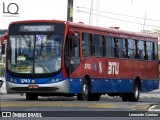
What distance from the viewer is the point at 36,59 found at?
90.9ft

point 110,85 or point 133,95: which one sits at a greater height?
point 110,85

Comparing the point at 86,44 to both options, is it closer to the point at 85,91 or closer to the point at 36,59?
the point at 85,91

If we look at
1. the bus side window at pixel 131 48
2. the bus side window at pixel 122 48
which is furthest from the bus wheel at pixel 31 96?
the bus side window at pixel 131 48

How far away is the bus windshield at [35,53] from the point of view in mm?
27484

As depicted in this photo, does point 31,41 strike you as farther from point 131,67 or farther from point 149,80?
point 149,80

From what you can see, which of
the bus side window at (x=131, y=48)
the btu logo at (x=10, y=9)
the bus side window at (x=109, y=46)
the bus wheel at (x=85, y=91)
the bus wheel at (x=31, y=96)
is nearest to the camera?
the bus wheel at (x=85, y=91)

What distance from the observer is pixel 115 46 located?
31.8m

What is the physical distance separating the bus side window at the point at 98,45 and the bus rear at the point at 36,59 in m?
2.39

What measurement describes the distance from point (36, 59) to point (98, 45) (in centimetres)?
341


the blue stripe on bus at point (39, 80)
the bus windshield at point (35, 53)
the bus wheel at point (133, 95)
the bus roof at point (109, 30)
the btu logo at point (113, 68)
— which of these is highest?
the bus roof at point (109, 30)

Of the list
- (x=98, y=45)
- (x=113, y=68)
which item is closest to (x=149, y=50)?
(x=113, y=68)

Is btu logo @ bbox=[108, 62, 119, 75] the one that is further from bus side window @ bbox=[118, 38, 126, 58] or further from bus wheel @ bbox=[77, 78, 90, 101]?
bus wheel @ bbox=[77, 78, 90, 101]

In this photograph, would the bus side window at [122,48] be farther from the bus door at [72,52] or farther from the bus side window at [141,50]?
the bus door at [72,52]

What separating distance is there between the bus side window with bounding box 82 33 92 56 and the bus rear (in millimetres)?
1360
